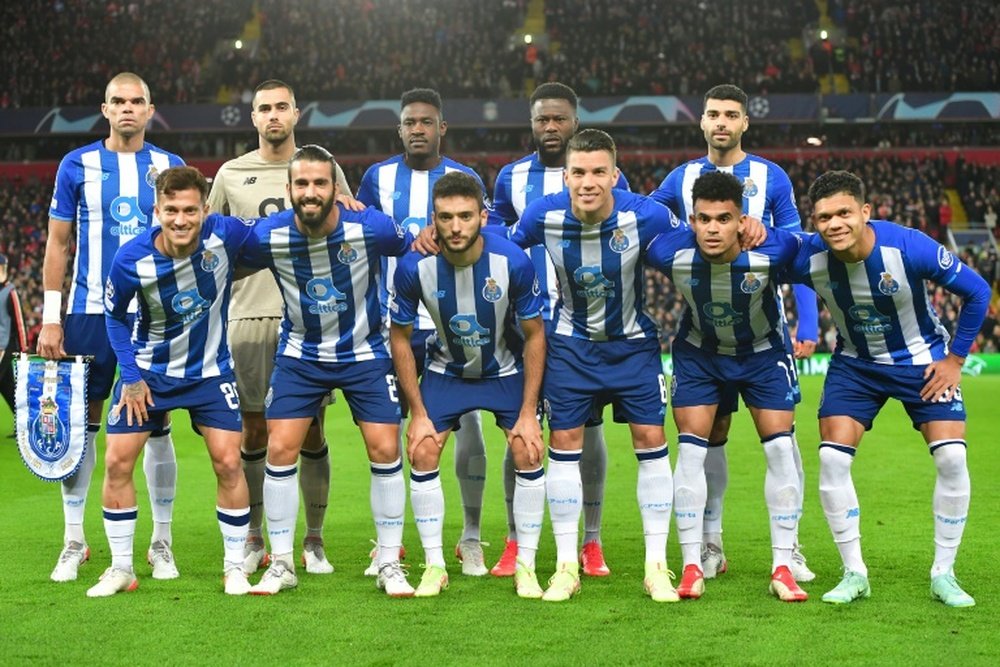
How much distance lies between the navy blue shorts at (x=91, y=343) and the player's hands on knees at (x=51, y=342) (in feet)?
0.30

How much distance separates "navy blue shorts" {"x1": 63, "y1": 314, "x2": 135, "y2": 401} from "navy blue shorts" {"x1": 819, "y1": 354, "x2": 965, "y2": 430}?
350cm

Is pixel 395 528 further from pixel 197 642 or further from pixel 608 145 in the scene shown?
pixel 608 145

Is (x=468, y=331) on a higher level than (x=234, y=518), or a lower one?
higher

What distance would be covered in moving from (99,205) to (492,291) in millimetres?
2117

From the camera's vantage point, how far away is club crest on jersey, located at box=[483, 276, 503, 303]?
18.8ft

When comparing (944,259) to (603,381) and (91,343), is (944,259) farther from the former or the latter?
(91,343)

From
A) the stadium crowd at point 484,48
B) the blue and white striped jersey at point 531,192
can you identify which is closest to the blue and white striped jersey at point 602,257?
the blue and white striped jersey at point 531,192

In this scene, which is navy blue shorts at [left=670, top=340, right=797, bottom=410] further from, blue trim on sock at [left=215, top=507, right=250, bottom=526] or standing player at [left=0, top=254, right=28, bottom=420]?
standing player at [left=0, top=254, right=28, bottom=420]

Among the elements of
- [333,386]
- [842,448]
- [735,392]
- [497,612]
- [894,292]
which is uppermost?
[894,292]

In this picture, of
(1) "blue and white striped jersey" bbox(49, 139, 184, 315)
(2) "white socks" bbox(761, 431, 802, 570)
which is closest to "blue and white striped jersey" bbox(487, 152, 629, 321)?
(2) "white socks" bbox(761, 431, 802, 570)

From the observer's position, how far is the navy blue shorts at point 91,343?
6.18 m

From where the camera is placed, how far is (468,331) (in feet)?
18.9

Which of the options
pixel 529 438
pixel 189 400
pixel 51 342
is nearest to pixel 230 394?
pixel 189 400

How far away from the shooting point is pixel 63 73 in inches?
1232
